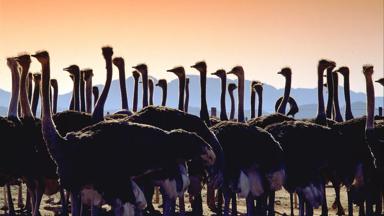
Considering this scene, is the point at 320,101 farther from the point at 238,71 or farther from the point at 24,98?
the point at 24,98

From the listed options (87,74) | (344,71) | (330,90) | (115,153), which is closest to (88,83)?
(87,74)

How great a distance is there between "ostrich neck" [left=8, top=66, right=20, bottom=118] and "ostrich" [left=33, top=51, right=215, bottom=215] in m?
2.96

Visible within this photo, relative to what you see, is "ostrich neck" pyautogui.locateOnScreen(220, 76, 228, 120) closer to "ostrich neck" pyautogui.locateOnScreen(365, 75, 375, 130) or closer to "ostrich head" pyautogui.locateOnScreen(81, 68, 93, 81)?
"ostrich head" pyautogui.locateOnScreen(81, 68, 93, 81)

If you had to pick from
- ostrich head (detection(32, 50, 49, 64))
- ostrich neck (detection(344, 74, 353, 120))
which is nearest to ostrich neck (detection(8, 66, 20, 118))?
ostrich head (detection(32, 50, 49, 64))

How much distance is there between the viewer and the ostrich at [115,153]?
770 cm

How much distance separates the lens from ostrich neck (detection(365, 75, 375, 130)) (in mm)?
10797

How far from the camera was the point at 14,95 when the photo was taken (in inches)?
464

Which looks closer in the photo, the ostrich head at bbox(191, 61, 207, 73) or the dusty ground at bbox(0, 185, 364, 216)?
the dusty ground at bbox(0, 185, 364, 216)

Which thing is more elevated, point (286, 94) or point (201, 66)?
point (201, 66)

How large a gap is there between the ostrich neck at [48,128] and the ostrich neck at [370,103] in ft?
14.6

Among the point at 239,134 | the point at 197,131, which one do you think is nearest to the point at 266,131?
the point at 239,134

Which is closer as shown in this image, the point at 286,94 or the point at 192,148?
the point at 192,148

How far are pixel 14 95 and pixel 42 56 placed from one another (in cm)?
278

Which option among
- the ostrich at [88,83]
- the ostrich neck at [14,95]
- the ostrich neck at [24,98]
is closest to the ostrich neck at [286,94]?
the ostrich at [88,83]
